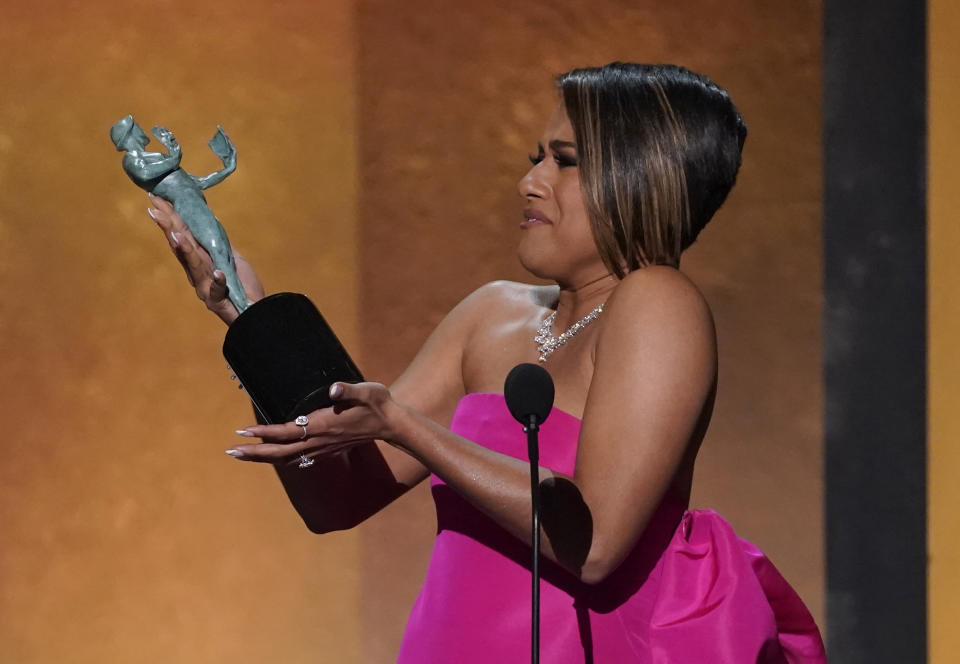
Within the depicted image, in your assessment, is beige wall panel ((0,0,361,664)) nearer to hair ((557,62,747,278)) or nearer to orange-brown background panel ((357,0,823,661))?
orange-brown background panel ((357,0,823,661))

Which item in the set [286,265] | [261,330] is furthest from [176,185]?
[286,265]

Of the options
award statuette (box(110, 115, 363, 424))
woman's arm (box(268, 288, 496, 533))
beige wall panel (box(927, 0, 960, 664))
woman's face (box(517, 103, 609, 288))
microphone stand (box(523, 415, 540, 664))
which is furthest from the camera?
beige wall panel (box(927, 0, 960, 664))

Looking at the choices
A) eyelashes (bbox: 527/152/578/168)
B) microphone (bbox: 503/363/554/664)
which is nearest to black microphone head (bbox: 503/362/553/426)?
microphone (bbox: 503/363/554/664)

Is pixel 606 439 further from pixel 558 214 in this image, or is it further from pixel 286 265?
pixel 286 265

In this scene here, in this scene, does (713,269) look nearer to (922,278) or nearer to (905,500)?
(922,278)

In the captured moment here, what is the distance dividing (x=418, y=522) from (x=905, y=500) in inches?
34.9

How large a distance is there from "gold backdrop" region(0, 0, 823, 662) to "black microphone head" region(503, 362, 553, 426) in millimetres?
1390

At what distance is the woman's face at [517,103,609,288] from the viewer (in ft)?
4.47

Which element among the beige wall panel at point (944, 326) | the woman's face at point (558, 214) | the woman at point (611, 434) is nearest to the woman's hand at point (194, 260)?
the woman at point (611, 434)

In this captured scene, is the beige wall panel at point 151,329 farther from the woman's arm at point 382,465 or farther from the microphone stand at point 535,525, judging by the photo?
the microphone stand at point 535,525

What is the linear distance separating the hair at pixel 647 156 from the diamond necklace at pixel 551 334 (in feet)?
0.20

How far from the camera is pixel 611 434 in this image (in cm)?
121

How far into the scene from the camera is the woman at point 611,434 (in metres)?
1.20

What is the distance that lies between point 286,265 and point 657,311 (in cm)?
127
